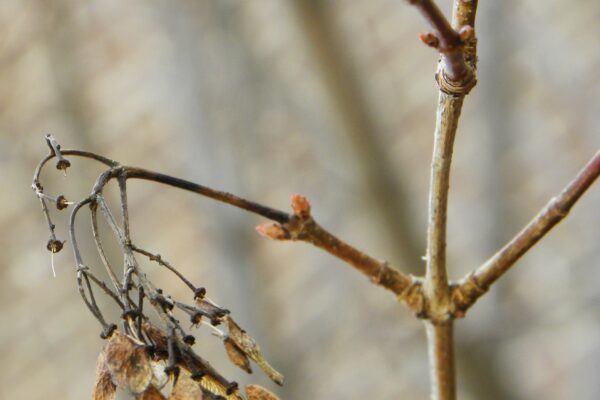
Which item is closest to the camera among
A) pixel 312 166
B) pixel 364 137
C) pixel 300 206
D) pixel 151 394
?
pixel 151 394

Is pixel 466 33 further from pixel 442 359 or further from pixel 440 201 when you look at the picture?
pixel 442 359

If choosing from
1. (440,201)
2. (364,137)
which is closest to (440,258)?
(440,201)

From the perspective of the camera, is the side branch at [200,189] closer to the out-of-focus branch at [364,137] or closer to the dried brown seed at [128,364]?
the dried brown seed at [128,364]

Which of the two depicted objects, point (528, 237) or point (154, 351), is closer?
point (154, 351)

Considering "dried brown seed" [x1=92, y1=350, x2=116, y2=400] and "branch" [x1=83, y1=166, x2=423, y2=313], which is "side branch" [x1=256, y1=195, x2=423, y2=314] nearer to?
"branch" [x1=83, y1=166, x2=423, y2=313]

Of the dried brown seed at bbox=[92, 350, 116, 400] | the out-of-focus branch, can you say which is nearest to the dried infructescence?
the dried brown seed at bbox=[92, 350, 116, 400]

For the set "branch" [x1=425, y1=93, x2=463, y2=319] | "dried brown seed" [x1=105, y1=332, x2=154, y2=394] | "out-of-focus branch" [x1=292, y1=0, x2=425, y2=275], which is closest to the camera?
"dried brown seed" [x1=105, y1=332, x2=154, y2=394]
